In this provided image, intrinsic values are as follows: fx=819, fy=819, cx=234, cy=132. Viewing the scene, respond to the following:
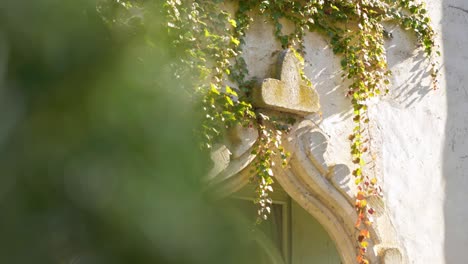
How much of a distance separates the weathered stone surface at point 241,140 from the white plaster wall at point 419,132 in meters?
0.52

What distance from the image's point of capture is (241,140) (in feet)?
13.6

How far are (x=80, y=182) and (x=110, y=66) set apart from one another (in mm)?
118

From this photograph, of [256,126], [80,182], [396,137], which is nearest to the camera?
[80,182]

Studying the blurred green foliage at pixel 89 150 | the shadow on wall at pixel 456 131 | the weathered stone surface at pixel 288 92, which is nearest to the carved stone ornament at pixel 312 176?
the weathered stone surface at pixel 288 92

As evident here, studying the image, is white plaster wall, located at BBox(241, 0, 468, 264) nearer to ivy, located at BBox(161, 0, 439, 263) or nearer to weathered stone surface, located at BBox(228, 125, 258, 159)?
ivy, located at BBox(161, 0, 439, 263)

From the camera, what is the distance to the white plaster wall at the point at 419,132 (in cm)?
469

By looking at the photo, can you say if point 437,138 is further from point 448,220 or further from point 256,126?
point 256,126

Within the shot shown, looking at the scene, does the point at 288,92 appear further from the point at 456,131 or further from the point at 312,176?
the point at 456,131

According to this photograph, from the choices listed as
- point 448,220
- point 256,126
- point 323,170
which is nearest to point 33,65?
point 256,126

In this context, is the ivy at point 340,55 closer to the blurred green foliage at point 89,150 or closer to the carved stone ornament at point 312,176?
the carved stone ornament at point 312,176

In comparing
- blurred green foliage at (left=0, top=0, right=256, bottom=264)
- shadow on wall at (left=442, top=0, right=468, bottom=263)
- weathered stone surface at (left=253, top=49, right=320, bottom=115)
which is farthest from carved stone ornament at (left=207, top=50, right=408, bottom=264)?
blurred green foliage at (left=0, top=0, right=256, bottom=264)

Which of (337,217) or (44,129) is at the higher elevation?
(337,217)

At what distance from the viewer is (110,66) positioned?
80 centimetres

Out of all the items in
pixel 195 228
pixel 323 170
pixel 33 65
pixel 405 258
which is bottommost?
pixel 195 228
